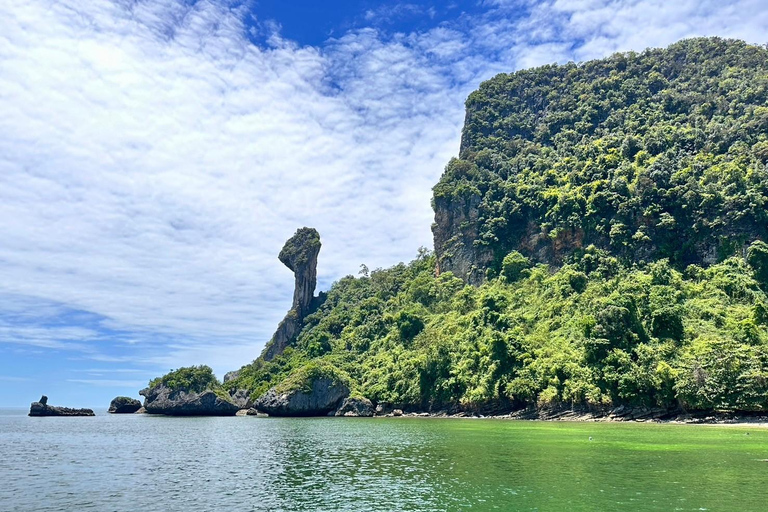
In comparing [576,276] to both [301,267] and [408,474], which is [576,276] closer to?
[408,474]

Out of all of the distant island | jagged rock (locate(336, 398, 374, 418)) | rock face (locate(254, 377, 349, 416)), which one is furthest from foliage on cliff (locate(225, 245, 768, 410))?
rock face (locate(254, 377, 349, 416))

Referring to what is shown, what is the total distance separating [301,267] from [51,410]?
6332 centimetres

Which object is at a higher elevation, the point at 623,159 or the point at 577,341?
the point at 623,159

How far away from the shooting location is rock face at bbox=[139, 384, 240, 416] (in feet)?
306

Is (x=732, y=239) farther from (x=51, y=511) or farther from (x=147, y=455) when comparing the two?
(x=51, y=511)

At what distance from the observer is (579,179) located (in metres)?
91.9

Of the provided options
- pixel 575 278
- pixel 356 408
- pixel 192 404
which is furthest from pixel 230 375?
pixel 575 278

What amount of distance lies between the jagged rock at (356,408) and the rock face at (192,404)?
24032 mm

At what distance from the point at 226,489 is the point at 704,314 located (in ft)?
188

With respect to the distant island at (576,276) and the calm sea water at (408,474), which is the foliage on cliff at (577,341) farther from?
the calm sea water at (408,474)

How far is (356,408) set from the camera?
83688mm

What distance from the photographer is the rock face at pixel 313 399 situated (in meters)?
84.8

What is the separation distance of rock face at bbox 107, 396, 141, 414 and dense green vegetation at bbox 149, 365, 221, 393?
25.9 m

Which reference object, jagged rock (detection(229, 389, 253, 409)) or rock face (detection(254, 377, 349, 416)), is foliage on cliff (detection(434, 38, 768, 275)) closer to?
rock face (detection(254, 377, 349, 416))
